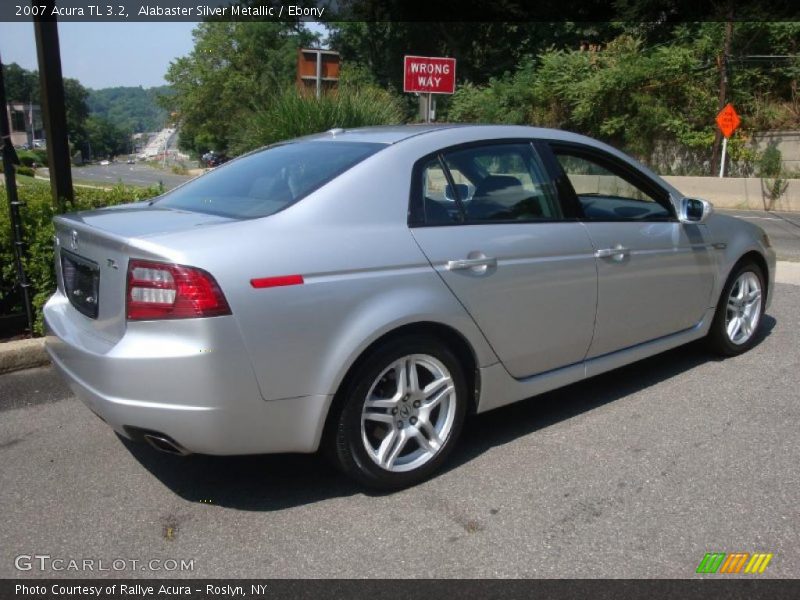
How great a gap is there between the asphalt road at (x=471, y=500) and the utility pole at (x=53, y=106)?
2098 mm

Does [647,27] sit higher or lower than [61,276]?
higher

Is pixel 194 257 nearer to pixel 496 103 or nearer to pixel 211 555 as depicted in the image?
pixel 211 555

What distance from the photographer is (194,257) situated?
8.74 feet

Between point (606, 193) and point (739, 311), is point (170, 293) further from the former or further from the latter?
point (739, 311)

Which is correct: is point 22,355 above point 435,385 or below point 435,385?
below

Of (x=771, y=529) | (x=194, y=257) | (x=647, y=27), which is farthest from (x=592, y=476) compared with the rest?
(x=647, y=27)

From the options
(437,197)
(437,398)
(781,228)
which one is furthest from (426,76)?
(437,398)

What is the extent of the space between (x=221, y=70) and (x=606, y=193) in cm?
6643

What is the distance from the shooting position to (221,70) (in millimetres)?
65375

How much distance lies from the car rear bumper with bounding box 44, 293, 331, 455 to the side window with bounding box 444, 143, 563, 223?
1271 mm

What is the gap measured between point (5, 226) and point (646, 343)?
174 inches

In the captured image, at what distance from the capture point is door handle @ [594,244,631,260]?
3.86 meters

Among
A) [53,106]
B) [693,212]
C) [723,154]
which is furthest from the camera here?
[723,154]

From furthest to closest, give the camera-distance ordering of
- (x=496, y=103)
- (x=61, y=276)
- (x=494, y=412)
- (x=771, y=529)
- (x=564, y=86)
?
(x=496, y=103), (x=564, y=86), (x=494, y=412), (x=61, y=276), (x=771, y=529)
